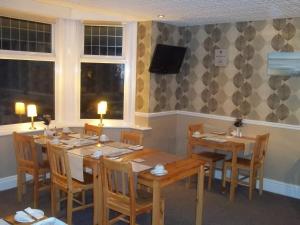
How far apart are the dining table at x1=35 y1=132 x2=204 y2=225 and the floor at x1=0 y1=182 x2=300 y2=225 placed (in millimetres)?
380

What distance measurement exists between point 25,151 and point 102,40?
6.73ft

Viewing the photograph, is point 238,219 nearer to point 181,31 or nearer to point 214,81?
point 214,81

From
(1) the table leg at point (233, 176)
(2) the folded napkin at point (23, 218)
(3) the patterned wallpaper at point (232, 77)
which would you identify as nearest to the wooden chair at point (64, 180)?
(2) the folded napkin at point (23, 218)

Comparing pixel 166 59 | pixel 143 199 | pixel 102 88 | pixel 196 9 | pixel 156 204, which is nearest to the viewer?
pixel 156 204

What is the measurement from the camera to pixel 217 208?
13.7ft

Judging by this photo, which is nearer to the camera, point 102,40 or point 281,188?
point 281,188

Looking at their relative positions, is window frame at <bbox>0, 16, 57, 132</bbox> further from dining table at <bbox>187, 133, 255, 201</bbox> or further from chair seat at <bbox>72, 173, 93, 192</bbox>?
dining table at <bbox>187, 133, 255, 201</bbox>

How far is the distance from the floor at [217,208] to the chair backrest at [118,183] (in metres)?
0.69

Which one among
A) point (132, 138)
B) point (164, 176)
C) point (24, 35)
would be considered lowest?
point (164, 176)

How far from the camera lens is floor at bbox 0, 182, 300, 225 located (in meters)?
3.83

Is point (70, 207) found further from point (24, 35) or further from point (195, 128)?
point (24, 35)

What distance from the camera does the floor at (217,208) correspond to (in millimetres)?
3835

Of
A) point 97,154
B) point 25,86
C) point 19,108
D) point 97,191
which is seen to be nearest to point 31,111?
point 19,108

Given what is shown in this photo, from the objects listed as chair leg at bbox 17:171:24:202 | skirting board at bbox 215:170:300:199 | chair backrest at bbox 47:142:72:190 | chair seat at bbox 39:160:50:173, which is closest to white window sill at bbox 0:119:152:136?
chair leg at bbox 17:171:24:202
